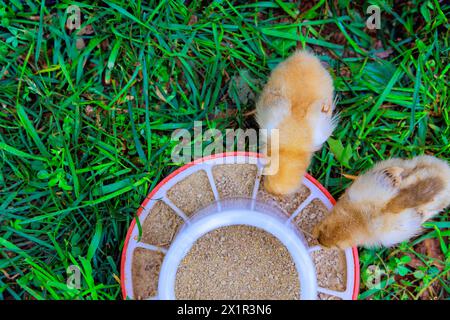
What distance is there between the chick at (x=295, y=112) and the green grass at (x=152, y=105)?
0.32 m

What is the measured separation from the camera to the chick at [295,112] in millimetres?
1998

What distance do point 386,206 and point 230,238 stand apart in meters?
0.71

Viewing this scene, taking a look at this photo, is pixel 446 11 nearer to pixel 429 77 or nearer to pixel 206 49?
pixel 429 77

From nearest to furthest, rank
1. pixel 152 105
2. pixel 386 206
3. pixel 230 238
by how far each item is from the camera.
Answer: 1. pixel 386 206
2. pixel 230 238
3. pixel 152 105

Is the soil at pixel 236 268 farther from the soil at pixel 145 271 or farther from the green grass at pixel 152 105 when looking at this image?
the green grass at pixel 152 105

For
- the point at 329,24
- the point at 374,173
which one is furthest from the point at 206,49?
the point at 374,173

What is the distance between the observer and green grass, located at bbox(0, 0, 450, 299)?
229 centimetres

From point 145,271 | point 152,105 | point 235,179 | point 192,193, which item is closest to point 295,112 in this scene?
point 235,179

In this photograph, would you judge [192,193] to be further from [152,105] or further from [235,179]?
[152,105]

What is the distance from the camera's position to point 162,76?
2.39m

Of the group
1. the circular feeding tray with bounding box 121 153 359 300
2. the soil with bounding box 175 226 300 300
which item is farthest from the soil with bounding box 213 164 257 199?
the soil with bounding box 175 226 300 300

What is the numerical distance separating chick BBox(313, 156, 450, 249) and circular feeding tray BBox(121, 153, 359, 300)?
0.17 metres

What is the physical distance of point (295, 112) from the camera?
6.58ft
